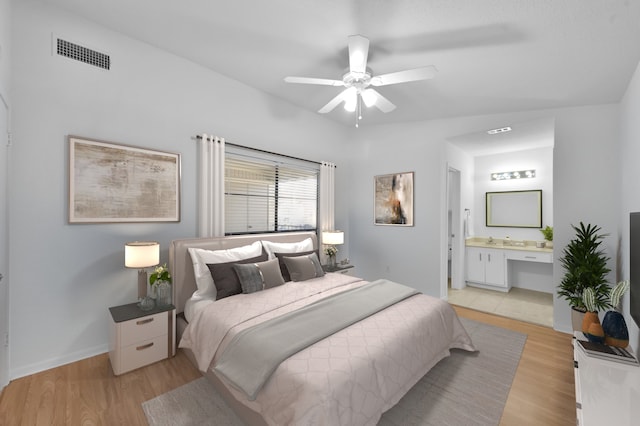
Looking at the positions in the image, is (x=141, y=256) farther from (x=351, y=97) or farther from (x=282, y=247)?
(x=351, y=97)

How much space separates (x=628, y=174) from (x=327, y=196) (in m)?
3.56

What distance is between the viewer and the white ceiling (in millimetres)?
Answer: 1981

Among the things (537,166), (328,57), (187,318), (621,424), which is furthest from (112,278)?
(537,166)

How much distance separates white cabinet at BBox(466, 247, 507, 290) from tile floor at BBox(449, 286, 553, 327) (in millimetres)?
164

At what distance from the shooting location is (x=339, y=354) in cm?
166

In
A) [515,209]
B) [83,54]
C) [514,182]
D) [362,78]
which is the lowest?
[515,209]

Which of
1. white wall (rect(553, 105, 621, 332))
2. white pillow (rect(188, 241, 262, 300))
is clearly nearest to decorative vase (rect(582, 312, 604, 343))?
white wall (rect(553, 105, 621, 332))

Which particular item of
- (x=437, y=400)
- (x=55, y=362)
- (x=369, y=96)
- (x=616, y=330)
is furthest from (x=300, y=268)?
(x=616, y=330)

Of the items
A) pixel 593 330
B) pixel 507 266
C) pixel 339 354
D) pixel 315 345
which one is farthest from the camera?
pixel 507 266

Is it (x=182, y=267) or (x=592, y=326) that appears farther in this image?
(x=182, y=267)

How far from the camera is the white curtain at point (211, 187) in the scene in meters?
3.20

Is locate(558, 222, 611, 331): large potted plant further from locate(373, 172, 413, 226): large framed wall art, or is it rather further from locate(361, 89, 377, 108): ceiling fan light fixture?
locate(361, 89, 377, 108): ceiling fan light fixture

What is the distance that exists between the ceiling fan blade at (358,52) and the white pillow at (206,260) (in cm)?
221

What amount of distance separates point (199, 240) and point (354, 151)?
11.1ft
